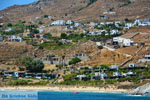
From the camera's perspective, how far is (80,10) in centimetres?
11519

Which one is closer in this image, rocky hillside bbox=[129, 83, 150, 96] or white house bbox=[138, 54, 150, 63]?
rocky hillside bbox=[129, 83, 150, 96]

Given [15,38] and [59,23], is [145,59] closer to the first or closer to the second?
[15,38]

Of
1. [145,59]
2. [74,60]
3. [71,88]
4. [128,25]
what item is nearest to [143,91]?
[71,88]

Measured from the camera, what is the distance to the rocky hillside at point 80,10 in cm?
10425

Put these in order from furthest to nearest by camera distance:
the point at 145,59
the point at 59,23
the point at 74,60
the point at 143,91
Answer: the point at 59,23 → the point at 74,60 → the point at 145,59 → the point at 143,91

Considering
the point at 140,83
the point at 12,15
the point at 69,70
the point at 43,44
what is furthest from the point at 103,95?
the point at 12,15

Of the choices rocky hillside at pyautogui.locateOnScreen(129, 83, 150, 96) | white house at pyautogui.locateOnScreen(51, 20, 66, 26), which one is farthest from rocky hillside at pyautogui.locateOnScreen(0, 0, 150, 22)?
rocky hillside at pyautogui.locateOnScreen(129, 83, 150, 96)

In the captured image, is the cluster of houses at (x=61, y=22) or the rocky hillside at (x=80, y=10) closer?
the cluster of houses at (x=61, y=22)

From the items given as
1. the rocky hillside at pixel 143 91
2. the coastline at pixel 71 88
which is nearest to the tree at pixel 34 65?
the coastline at pixel 71 88

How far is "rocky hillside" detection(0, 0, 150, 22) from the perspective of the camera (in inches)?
4104

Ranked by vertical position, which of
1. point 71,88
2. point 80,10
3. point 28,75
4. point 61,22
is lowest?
point 71,88

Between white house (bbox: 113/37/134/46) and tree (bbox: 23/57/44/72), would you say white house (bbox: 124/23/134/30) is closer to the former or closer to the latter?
white house (bbox: 113/37/134/46)

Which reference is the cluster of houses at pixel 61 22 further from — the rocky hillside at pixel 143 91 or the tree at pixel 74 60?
the rocky hillside at pixel 143 91

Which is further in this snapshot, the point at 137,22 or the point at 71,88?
the point at 137,22
